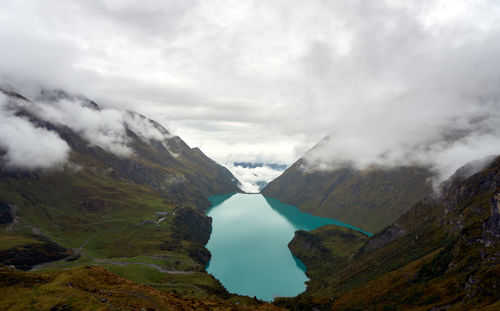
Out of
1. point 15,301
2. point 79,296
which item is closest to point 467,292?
point 79,296

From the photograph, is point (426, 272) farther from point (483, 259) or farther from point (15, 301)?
point (15, 301)

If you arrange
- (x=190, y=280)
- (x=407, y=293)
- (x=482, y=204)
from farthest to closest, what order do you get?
(x=190, y=280)
(x=482, y=204)
(x=407, y=293)

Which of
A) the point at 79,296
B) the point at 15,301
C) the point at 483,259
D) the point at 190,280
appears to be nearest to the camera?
the point at 15,301

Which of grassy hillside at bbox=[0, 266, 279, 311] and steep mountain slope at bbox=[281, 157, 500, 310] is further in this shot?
steep mountain slope at bbox=[281, 157, 500, 310]

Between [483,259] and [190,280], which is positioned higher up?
[190,280]

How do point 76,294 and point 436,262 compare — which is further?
point 436,262

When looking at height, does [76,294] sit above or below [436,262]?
above

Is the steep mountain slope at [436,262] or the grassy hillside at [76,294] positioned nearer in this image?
the grassy hillside at [76,294]

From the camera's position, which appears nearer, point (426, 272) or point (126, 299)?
point (126, 299)
